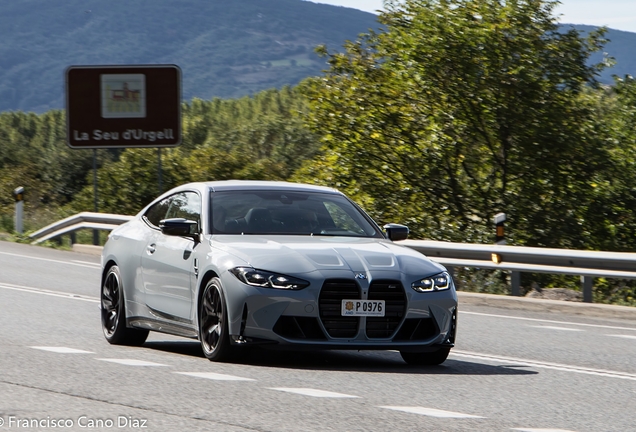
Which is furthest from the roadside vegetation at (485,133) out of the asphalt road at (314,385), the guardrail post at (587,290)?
the asphalt road at (314,385)

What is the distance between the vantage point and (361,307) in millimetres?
8578

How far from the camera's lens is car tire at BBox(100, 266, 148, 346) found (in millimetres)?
10492

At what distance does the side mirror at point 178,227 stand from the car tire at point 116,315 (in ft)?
4.21

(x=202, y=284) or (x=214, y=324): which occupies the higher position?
(x=202, y=284)

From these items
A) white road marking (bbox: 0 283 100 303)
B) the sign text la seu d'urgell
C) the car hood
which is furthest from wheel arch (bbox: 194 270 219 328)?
the sign text la seu d'urgell

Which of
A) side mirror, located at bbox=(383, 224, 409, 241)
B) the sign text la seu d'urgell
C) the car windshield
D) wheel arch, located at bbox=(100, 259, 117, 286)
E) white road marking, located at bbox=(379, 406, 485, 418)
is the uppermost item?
the car windshield

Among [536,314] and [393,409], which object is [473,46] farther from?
[393,409]

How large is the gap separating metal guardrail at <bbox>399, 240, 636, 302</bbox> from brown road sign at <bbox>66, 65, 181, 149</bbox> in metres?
11.5

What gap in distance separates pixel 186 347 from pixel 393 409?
12.8 feet

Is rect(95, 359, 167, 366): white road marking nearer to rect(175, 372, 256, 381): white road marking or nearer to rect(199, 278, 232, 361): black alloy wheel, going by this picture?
rect(199, 278, 232, 361): black alloy wheel

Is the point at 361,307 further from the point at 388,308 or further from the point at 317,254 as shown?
the point at 317,254

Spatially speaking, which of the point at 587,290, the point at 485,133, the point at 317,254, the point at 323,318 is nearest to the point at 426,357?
the point at 323,318

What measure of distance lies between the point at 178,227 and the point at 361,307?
165 cm

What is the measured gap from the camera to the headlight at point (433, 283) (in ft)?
28.8
